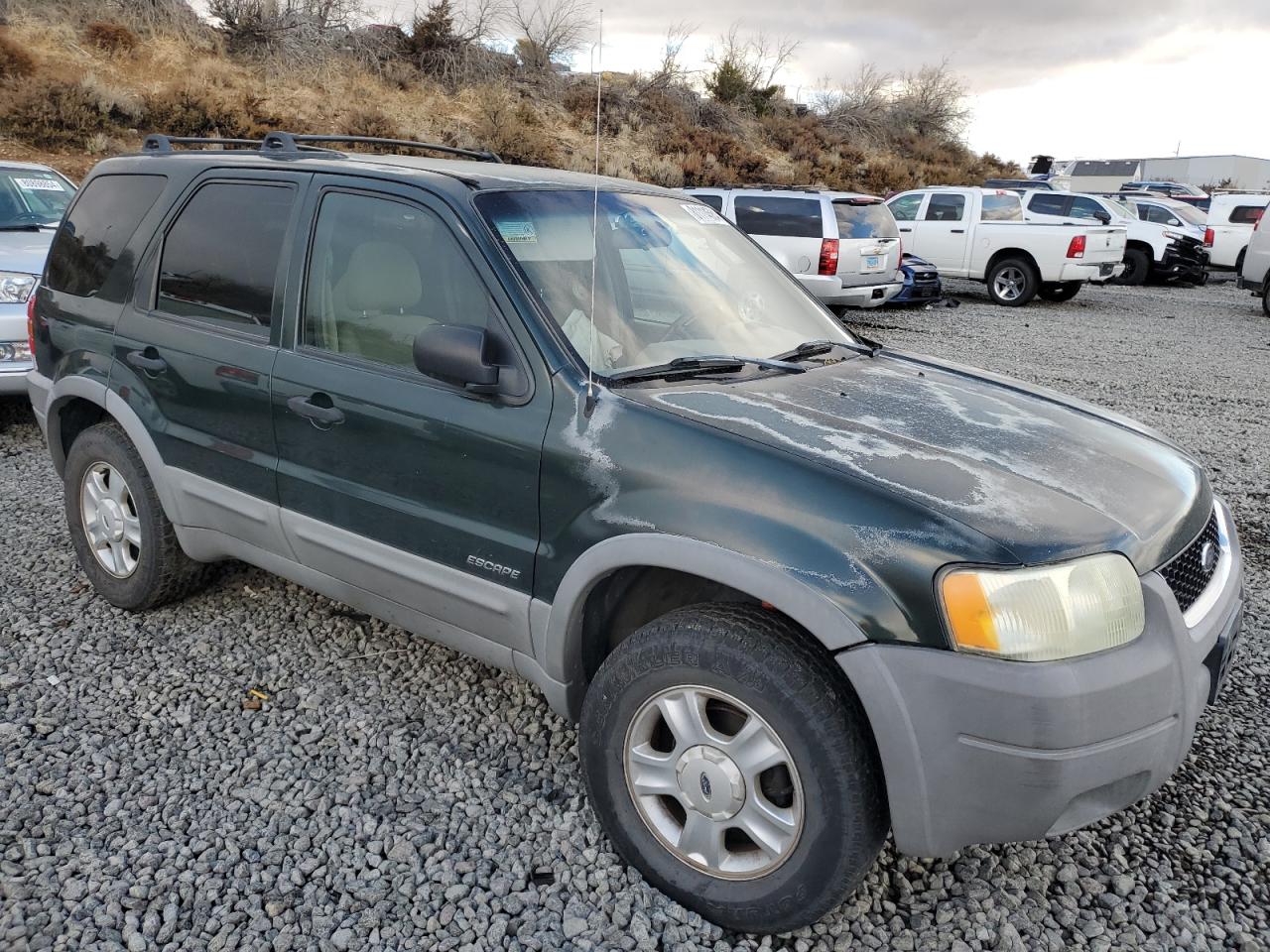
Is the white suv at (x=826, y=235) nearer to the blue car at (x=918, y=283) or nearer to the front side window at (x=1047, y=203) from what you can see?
the blue car at (x=918, y=283)

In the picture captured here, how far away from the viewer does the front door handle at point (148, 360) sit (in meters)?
3.49

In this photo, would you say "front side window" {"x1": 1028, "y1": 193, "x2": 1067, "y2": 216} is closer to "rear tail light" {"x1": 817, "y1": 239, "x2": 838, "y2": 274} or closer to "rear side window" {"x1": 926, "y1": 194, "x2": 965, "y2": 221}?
"rear side window" {"x1": 926, "y1": 194, "x2": 965, "y2": 221}

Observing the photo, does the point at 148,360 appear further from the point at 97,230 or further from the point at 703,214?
the point at 703,214

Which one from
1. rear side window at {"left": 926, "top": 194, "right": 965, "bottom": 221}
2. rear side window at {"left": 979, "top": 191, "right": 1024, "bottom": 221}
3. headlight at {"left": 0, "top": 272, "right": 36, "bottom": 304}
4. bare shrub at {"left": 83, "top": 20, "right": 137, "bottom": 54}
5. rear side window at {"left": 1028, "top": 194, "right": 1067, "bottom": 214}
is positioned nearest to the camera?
headlight at {"left": 0, "top": 272, "right": 36, "bottom": 304}

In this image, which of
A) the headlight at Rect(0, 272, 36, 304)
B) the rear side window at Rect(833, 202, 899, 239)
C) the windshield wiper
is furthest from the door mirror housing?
the rear side window at Rect(833, 202, 899, 239)

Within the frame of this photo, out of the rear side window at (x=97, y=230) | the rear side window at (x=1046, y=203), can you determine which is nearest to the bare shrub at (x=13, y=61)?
the rear side window at (x=97, y=230)

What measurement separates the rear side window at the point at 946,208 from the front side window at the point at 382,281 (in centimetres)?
1497

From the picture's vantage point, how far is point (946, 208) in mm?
16469

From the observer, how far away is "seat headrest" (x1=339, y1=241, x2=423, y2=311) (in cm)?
296

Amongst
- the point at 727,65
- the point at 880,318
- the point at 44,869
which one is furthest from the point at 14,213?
the point at 727,65

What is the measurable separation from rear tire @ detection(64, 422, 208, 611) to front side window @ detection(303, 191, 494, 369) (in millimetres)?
1122

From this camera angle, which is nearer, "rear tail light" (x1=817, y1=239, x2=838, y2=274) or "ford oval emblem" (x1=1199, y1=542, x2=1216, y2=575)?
"ford oval emblem" (x1=1199, y1=542, x2=1216, y2=575)

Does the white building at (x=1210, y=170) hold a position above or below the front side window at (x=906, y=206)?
above

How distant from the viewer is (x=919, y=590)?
2025mm
